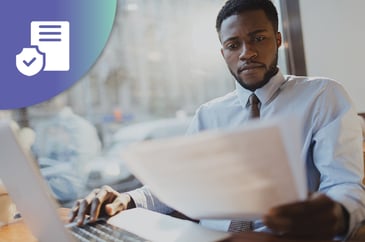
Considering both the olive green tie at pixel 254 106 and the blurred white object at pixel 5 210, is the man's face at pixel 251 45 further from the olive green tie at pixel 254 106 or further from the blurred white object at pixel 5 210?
the blurred white object at pixel 5 210

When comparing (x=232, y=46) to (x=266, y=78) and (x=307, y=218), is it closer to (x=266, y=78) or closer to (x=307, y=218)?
(x=266, y=78)

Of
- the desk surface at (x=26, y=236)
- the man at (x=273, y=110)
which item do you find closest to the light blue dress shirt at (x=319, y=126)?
the man at (x=273, y=110)

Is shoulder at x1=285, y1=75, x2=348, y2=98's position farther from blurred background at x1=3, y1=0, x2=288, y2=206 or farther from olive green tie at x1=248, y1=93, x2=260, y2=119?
blurred background at x1=3, y1=0, x2=288, y2=206

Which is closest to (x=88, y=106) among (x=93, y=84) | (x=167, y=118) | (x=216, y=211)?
(x=93, y=84)

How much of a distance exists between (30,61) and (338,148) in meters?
1.49

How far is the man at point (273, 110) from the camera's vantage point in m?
0.90

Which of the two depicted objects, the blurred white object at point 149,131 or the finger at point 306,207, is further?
the blurred white object at point 149,131

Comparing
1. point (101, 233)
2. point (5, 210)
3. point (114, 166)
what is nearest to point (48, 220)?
point (101, 233)

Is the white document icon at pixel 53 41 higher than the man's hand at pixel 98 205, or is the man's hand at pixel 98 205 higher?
the white document icon at pixel 53 41

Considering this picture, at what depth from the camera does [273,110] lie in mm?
1156

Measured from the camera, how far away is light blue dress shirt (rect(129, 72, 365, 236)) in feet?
2.83

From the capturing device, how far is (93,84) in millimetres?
1806

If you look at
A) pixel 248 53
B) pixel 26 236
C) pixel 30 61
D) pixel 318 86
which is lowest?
pixel 26 236

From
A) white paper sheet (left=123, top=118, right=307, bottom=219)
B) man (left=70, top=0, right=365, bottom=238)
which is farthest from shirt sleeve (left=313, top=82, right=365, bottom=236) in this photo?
white paper sheet (left=123, top=118, right=307, bottom=219)
